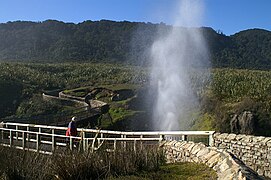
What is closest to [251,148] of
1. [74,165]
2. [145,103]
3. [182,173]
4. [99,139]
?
[99,139]

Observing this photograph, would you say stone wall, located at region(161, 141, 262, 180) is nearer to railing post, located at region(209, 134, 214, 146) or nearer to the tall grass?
the tall grass

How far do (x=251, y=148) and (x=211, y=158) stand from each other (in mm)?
7328

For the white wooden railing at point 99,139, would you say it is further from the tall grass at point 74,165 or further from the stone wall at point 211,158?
the stone wall at point 211,158

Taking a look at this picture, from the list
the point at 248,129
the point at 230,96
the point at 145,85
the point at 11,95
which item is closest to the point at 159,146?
the point at 248,129

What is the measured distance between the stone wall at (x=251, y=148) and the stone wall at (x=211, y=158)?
408cm

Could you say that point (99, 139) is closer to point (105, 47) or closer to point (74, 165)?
point (74, 165)

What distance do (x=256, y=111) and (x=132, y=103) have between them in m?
17.9

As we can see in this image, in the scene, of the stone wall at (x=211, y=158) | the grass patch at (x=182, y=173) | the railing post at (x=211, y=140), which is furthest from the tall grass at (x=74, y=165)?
the railing post at (x=211, y=140)

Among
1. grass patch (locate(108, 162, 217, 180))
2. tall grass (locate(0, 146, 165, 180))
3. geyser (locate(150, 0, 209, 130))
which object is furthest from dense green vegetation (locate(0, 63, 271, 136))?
tall grass (locate(0, 146, 165, 180))

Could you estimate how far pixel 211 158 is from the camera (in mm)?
9445

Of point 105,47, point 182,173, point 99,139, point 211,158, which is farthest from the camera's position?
point 105,47

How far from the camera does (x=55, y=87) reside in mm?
73250

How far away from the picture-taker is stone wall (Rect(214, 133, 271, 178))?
1574 cm

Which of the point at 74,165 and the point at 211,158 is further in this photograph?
the point at 211,158
